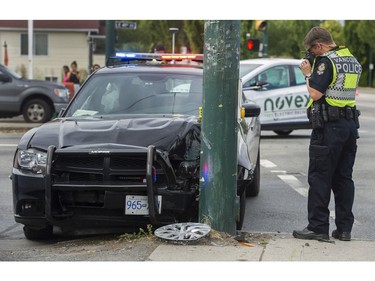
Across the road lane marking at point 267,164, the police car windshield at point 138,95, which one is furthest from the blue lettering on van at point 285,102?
the police car windshield at point 138,95

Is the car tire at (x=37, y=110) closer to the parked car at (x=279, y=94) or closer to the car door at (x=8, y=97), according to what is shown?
the car door at (x=8, y=97)

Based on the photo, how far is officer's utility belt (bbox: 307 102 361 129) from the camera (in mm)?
6574

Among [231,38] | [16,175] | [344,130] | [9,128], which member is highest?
[231,38]

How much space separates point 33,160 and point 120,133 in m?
0.77

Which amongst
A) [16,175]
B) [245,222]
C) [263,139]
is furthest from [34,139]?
[263,139]

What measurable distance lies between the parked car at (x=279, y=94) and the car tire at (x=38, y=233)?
10378mm

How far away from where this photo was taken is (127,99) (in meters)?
8.27

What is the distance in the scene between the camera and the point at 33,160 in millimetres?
6848

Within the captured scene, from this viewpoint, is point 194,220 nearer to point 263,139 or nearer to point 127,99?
point 127,99

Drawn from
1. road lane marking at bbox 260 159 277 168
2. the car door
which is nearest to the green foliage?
road lane marking at bbox 260 159 277 168

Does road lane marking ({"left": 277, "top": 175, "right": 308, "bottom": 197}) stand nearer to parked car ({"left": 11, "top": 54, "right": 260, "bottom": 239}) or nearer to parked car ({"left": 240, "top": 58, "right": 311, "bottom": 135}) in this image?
parked car ({"left": 11, "top": 54, "right": 260, "bottom": 239})

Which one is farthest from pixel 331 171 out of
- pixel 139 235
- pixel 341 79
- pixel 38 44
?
pixel 38 44

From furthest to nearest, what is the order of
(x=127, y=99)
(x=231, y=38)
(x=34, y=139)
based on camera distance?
(x=127, y=99) < (x=34, y=139) < (x=231, y=38)

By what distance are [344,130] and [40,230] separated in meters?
2.91
